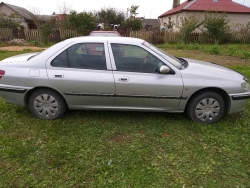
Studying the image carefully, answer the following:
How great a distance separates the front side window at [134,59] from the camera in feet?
11.1

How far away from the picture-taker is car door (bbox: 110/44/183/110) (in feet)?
10.8

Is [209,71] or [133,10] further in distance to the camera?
[133,10]

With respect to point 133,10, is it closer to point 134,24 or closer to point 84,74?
point 134,24

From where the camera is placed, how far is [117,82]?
3.31 m

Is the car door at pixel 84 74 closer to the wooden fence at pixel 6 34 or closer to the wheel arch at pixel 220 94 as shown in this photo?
the wheel arch at pixel 220 94

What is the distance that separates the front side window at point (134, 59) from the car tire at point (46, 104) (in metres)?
1.22

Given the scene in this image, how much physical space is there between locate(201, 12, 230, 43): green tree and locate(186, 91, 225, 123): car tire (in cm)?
1437

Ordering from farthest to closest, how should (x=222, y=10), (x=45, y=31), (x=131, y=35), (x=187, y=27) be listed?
(x=222, y=10) < (x=131, y=35) < (x=187, y=27) < (x=45, y=31)

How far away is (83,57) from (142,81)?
3.65 feet

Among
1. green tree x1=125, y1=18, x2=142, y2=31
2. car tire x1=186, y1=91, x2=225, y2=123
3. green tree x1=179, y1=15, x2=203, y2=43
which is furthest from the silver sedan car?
green tree x1=125, y1=18, x2=142, y2=31

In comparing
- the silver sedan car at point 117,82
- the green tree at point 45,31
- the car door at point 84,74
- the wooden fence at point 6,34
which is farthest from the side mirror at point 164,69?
the wooden fence at point 6,34

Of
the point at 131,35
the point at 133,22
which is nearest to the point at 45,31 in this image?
the point at 131,35

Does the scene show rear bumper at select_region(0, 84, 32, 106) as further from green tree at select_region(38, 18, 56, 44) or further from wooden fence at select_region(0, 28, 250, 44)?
wooden fence at select_region(0, 28, 250, 44)

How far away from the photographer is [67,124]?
354 centimetres
